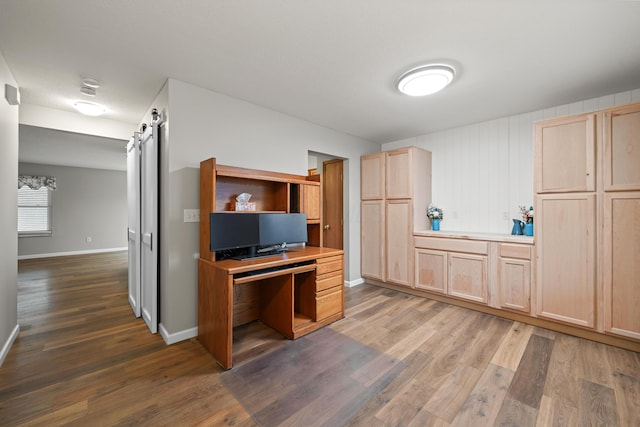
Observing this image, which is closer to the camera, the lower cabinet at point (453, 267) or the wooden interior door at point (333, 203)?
the lower cabinet at point (453, 267)

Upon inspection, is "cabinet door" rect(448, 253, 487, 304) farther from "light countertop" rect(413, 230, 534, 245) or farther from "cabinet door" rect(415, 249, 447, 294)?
"light countertop" rect(413, 230, 534, 245)

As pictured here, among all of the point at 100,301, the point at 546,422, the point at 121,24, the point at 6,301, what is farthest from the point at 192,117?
the point at 546,422

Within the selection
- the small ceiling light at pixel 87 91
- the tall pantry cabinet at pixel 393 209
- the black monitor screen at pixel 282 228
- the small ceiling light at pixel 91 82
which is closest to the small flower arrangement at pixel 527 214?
the tall pantry cabinet at pixel 393 209

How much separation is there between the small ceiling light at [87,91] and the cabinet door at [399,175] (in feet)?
12.1

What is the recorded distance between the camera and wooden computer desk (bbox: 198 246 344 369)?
2.11m

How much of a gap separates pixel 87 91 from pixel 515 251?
16.0 feet

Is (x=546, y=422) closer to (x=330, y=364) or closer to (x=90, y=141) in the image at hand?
(x=330, y=364)

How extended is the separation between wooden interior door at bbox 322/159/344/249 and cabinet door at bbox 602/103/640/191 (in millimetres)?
3024

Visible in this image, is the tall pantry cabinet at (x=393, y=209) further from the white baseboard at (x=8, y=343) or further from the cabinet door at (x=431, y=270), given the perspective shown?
the white baseboard at (x=8, y=343)

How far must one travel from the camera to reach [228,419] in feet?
5.09

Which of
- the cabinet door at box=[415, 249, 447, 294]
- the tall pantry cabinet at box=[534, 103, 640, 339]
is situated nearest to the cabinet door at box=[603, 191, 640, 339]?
the tall pantry cabinet at box=[534, 103, 640, 339]

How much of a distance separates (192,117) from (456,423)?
315cm

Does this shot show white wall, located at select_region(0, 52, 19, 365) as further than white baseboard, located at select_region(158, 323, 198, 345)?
No

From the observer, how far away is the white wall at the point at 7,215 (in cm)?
214
